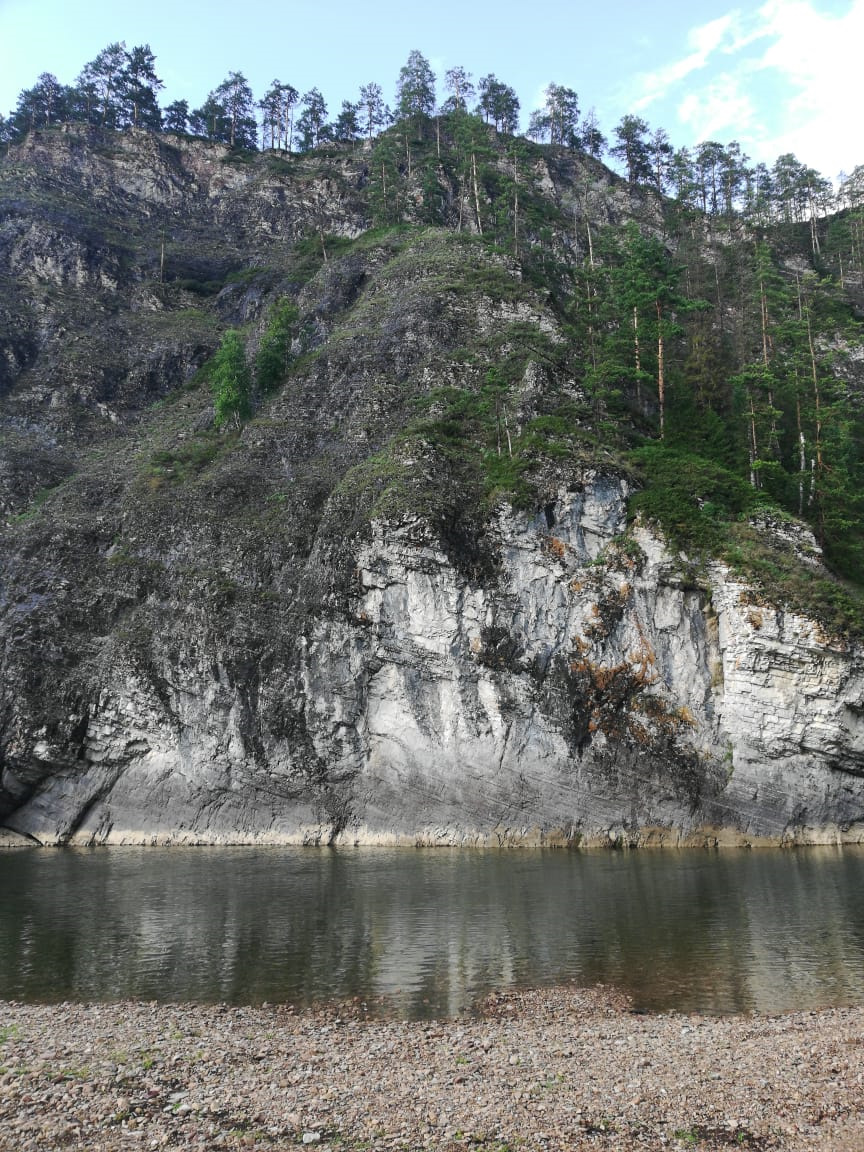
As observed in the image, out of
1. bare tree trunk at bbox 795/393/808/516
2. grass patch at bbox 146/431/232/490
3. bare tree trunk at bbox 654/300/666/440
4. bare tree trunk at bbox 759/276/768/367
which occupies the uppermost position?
bare tree trunk at bbox 759/276/768/367

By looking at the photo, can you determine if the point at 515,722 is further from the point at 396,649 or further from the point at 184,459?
the point at 184,459

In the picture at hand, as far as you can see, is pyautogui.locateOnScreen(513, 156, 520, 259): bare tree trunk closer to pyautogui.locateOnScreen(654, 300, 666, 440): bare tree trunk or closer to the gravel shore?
pyautogui.locateOnScreen(654, 300, 666, 440): bare tree trunk

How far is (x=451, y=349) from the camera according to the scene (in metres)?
56.2

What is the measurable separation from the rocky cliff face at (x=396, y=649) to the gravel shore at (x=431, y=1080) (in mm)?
22109

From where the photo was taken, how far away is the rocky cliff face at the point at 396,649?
35.9m

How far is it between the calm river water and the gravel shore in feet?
5.52

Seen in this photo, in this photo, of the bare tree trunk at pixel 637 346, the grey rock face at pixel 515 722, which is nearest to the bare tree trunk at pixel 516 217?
the bare tree trunk at pixel 637 346

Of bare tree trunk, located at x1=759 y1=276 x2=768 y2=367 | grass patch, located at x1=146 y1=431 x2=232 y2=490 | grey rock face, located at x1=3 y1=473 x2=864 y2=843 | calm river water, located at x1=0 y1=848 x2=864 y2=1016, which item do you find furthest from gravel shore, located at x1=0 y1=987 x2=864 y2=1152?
bare tree trunk, located at x1=759 y1=276 x2=768 y2=367

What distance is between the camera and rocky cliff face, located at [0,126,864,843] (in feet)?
118

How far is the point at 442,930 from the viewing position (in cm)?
2116

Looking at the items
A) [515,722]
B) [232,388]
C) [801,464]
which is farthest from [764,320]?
[232,388]


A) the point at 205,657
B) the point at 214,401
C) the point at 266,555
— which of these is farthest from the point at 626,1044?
the point at 214,401

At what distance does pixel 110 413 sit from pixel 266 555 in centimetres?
2749

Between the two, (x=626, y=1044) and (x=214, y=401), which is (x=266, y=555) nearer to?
(x=214, y=401)
